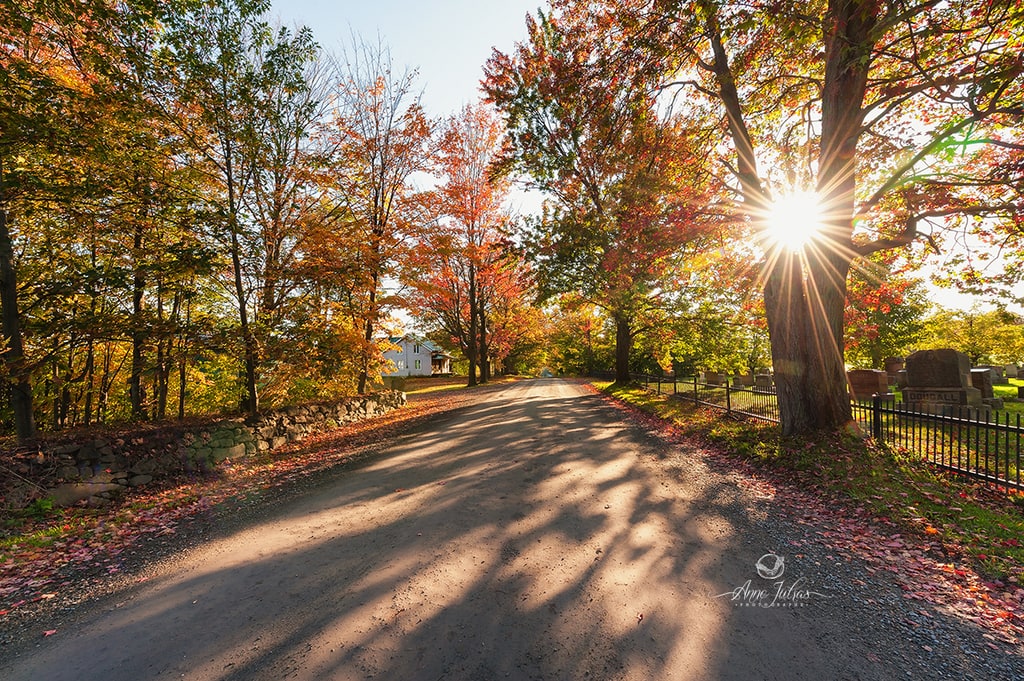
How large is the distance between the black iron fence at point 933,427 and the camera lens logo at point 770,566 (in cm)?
Answer: 322

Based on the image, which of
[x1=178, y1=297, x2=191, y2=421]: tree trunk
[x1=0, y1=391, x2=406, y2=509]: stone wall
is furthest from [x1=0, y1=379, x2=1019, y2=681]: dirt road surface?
[x1=178, y1=297, x2=191, y2=421]: tree trunk

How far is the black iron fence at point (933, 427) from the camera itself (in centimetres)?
544

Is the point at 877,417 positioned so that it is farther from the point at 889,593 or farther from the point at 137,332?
the point at 137,332

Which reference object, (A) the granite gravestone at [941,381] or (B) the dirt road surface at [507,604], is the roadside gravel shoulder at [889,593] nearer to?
(B) the dirt road surface at [507,604]

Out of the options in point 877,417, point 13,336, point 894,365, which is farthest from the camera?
point 894,365

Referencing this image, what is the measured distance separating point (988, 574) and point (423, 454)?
317 inches

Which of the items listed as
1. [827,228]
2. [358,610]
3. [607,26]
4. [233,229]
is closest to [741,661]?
[358,610]

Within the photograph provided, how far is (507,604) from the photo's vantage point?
3.29 metres

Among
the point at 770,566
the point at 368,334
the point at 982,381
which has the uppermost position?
the point at 368,334

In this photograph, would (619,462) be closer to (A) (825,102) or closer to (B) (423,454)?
(B) (423,454)

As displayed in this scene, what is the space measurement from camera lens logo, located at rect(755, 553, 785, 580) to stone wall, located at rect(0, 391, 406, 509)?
8861mm

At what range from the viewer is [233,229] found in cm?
848

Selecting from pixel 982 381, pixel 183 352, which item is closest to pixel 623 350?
pixel 982 381

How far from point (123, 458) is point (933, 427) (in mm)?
14291
